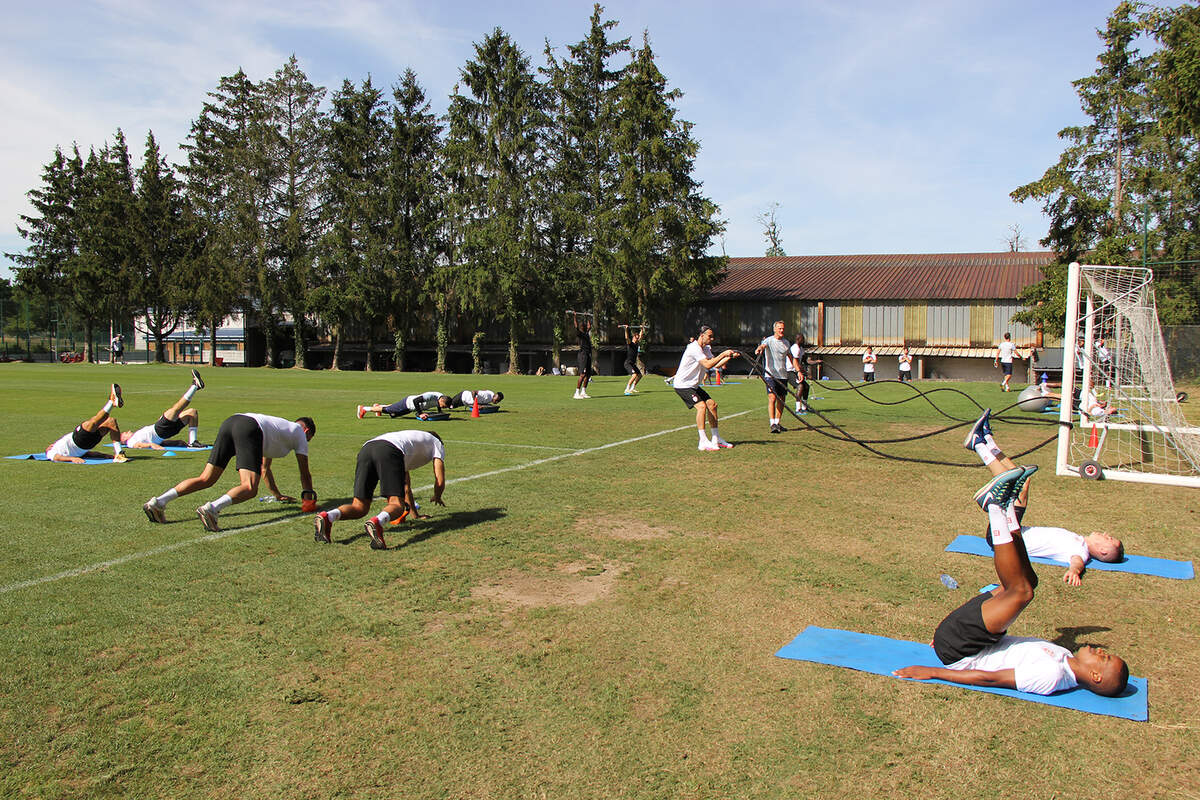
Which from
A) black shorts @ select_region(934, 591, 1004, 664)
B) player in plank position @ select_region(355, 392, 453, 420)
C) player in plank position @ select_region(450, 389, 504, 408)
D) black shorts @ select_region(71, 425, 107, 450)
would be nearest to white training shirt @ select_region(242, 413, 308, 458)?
black shorts @ select_region(71, 425, 107, 450)

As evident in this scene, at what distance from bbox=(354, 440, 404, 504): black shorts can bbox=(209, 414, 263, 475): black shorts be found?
1143 mm

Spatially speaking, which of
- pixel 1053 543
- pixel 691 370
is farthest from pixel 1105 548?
pixel 691 370

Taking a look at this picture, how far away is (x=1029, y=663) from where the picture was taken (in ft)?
14.7

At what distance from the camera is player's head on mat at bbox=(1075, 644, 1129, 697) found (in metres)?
4.33

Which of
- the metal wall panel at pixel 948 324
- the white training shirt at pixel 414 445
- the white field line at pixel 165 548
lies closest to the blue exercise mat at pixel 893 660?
the white training shirt at pixel 414 445

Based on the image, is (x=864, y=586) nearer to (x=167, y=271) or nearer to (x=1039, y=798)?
(x=1039, y=798)

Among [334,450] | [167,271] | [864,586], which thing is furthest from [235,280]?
[864,586]

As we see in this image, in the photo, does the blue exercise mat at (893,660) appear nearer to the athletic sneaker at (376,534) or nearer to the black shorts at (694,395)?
the athletic sneaker at (376,534)

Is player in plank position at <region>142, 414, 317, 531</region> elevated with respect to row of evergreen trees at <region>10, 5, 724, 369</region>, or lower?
lower

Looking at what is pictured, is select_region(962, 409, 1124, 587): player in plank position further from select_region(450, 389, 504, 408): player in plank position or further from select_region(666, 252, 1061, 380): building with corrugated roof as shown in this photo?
select_region(666, 252, 1061, 380): building with corrugated roof

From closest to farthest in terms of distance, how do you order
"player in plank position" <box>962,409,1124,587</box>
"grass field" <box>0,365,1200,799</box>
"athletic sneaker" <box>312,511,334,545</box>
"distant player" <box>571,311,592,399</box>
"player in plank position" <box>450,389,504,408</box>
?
1. "grass field" <box>0,365,1200,799</box>
2. "player in plank position" <box>962,409,1124,587</box>
3. "athletic sneaker" <box>312,511,334,545</box>
4. "player in plank position" <box>450,389,504,408</box>
5. "distant player" <box>571,311,592,399</box>

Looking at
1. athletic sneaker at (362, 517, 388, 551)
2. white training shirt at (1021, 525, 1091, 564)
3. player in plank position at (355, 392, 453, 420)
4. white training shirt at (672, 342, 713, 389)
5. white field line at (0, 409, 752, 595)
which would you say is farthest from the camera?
player in plank position at (355, 392, 453, 420)

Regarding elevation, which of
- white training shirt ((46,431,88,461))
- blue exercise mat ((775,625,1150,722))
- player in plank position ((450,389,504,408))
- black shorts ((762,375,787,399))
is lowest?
blue exercise mat ((775,625,1150,722))

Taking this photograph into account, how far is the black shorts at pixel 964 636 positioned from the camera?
14.9 ft
